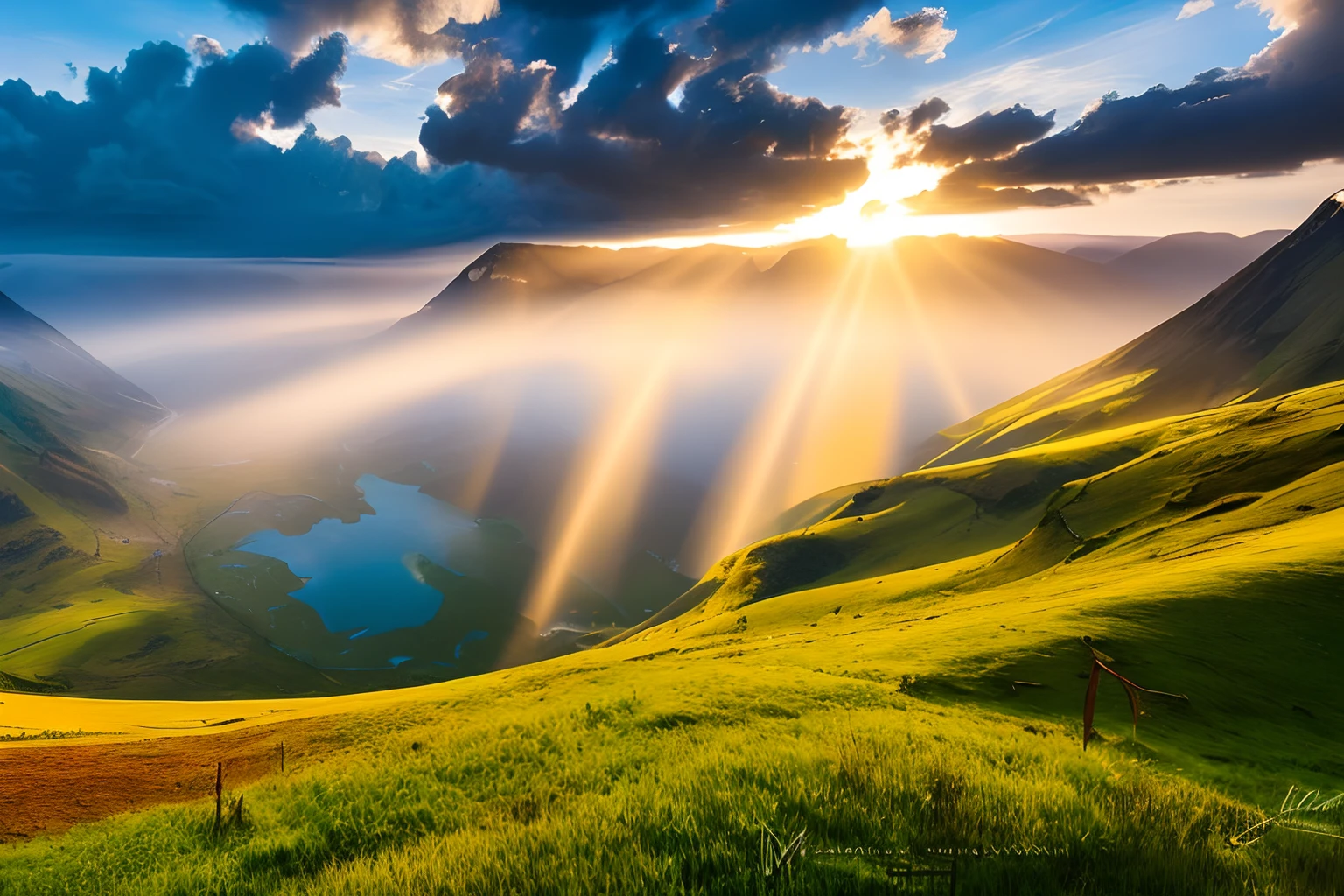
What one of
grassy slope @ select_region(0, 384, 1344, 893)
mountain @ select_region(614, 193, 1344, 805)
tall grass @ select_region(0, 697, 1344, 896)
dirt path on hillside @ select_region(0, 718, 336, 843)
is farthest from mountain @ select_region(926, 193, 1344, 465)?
dirt path on hillside @ select_region(0, 718, 336, 843)

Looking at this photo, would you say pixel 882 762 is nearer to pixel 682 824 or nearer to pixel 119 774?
pixel 682 824

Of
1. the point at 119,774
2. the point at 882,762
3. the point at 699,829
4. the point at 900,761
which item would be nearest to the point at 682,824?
the point at 699,829

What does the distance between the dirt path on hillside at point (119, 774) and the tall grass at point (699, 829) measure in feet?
5.01

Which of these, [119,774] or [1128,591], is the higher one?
[119,774]

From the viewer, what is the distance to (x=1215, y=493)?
1969 inches

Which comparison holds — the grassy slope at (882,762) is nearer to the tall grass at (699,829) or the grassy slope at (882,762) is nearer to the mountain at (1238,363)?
the tall grass at (699,829)

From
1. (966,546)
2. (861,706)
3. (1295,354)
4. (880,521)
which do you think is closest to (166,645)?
(880,521)

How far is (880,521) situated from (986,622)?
293 ft

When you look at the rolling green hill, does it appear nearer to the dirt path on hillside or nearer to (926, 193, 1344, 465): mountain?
the dirt path on hillside

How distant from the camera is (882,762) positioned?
5.55 metres

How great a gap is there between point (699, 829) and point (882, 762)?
2070mm

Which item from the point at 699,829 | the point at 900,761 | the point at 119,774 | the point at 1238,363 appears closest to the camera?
the point at 699,829

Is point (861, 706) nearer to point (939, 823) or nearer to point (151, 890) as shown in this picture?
point (939, 823)

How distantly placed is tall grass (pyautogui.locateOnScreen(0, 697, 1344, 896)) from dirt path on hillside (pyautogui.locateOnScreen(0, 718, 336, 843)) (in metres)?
1.53
